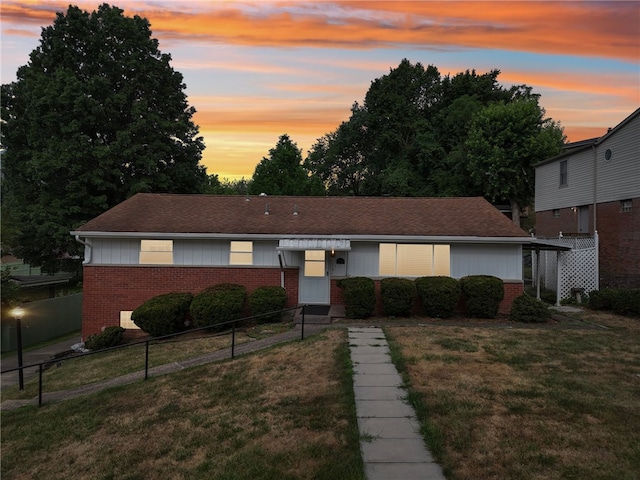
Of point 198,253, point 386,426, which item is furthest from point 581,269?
point 198,253

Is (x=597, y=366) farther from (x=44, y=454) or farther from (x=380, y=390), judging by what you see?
(x=44, y=454)

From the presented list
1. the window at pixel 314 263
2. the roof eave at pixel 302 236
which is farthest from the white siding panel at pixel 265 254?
the window at pixel 314 263

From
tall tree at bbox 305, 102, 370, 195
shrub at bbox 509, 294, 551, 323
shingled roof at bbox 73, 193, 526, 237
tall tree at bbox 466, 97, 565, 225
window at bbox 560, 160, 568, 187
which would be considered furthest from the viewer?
tall tree at bbox 305, 102, 370, 195

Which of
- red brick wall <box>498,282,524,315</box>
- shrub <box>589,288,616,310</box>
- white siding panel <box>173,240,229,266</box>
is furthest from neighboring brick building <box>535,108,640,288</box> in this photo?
white siding panel <box>173,240,229,266</box>

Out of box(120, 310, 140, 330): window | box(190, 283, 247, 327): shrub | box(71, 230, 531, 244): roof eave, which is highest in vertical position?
box(71, 230, 531, 244): roof eave

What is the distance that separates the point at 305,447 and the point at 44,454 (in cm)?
428

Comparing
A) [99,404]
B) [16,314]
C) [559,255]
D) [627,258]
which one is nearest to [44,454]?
[99,404]

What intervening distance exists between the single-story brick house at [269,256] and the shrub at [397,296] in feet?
3.57

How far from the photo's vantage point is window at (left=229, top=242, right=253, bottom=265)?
587 inches

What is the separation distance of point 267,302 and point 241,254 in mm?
2282

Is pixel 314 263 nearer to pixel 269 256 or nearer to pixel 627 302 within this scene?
pixel 269 256

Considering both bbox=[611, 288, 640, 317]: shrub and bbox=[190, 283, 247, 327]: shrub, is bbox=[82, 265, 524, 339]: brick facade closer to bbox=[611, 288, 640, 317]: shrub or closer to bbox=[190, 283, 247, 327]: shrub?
bbox=[190, 283, 247, 327]: shrub

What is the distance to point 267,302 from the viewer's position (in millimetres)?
13750

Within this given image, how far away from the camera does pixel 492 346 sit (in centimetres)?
989
